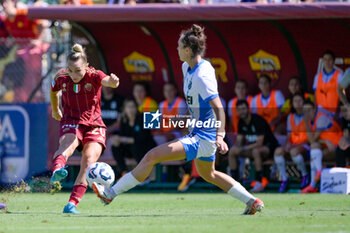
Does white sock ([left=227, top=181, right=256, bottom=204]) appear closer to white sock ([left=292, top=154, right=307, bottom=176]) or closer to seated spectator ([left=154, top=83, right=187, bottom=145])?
white sock ([left=292, top=154, right=307, bottom=176])

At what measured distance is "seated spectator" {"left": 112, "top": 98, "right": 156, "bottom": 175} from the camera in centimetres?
1414

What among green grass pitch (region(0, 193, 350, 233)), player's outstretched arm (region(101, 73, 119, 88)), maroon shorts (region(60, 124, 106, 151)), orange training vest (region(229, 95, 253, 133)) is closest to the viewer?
green grass pitch (region(0, 193, 350, 233))

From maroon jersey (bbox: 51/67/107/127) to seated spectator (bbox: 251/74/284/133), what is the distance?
5.52 meters

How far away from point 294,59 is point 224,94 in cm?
149

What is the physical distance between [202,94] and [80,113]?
5.68 ft

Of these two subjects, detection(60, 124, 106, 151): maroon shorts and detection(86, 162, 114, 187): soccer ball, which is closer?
detection(86, 162, 114, 187): soccer ball

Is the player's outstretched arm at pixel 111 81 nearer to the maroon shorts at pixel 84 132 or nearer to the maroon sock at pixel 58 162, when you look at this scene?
the maroon shorts at pixel 84 132

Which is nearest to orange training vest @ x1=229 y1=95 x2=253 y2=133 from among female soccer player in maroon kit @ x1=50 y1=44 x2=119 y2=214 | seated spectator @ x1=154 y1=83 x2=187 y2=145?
seated spectator @ x1=154 y1=83 x2=187 y2=145

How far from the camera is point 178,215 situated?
8758mm

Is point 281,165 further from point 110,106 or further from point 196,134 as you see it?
point 196,134

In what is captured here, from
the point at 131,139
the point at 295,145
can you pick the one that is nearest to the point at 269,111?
the point at 295,145

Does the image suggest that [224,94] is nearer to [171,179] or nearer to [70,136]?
[171,179]

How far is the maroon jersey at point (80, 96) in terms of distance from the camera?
915 cm

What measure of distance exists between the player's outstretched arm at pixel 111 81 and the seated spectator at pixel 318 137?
212 inches
